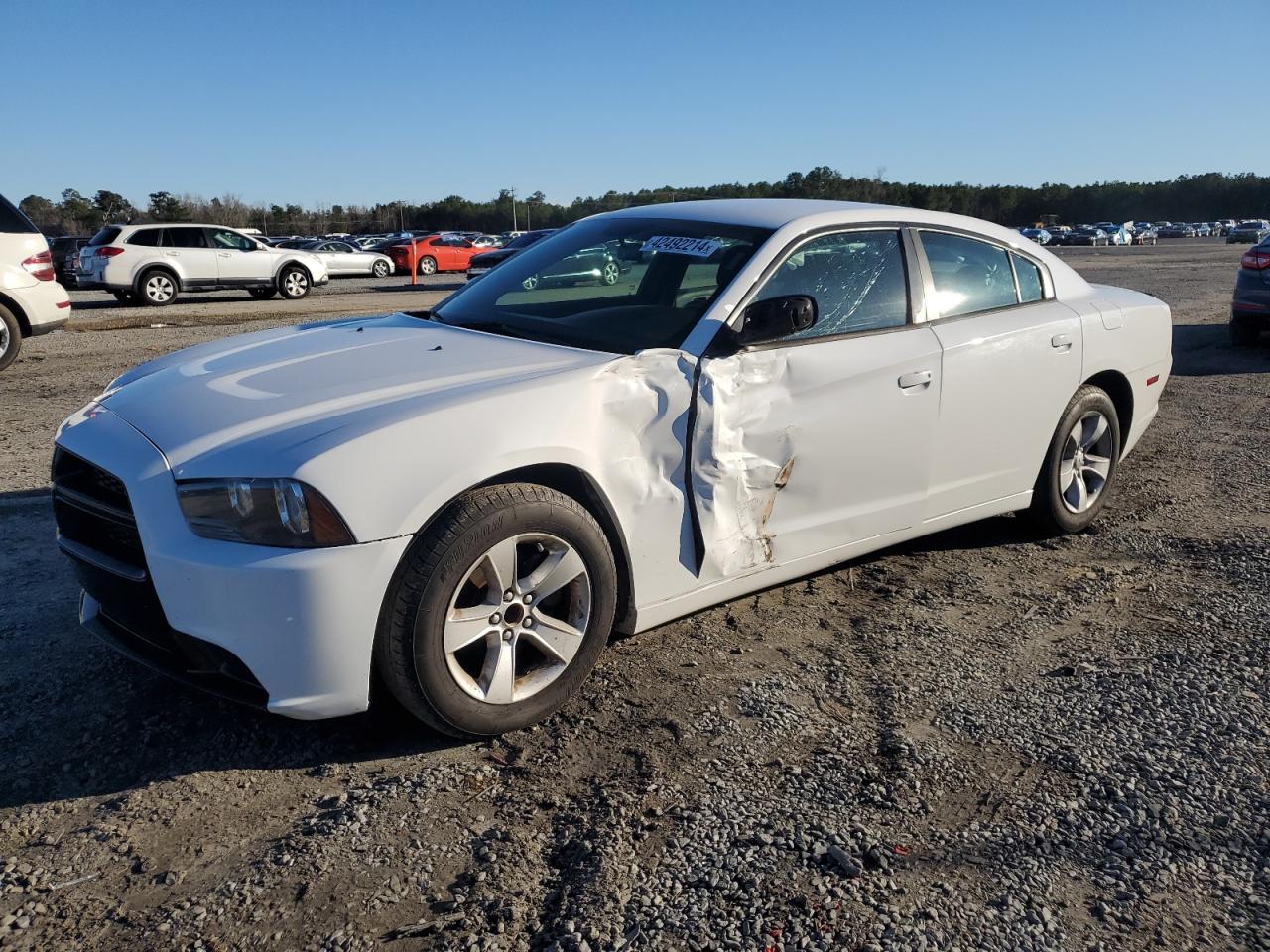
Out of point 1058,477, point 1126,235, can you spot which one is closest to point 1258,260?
point 1058,477

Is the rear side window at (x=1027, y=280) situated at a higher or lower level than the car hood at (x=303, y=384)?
higher

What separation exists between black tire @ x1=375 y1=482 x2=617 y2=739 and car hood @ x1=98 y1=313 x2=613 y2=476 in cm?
35

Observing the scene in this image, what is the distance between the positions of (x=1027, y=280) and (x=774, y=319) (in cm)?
199

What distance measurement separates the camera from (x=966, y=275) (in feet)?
15.2

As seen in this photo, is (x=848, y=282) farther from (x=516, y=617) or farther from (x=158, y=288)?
(x=158, y=288)

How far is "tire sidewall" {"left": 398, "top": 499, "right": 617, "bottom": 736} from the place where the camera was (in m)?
2.90

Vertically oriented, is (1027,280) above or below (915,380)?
above

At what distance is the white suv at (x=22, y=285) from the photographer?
32.6 feet

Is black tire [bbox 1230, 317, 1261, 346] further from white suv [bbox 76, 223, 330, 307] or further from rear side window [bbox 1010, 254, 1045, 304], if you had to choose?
white suv [bbox 76, 223, 330, 307]

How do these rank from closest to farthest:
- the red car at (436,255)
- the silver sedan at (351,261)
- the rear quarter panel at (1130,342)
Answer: the rear quarter panel at (1130,342), the silver sedan at (351,261), the red car at (436,255)

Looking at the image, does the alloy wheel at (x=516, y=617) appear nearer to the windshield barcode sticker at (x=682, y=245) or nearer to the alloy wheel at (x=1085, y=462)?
the windshield barcode sticker at (x=682, y=245)

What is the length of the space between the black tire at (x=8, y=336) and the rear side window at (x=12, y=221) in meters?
0.75

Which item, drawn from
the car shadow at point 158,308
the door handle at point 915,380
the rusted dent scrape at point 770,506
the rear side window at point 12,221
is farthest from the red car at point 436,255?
the rusted dent scrape at point 770,506

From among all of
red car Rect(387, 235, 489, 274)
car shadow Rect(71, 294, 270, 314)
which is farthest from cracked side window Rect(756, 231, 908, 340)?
red car Rect(387, 235, 489, 274)
